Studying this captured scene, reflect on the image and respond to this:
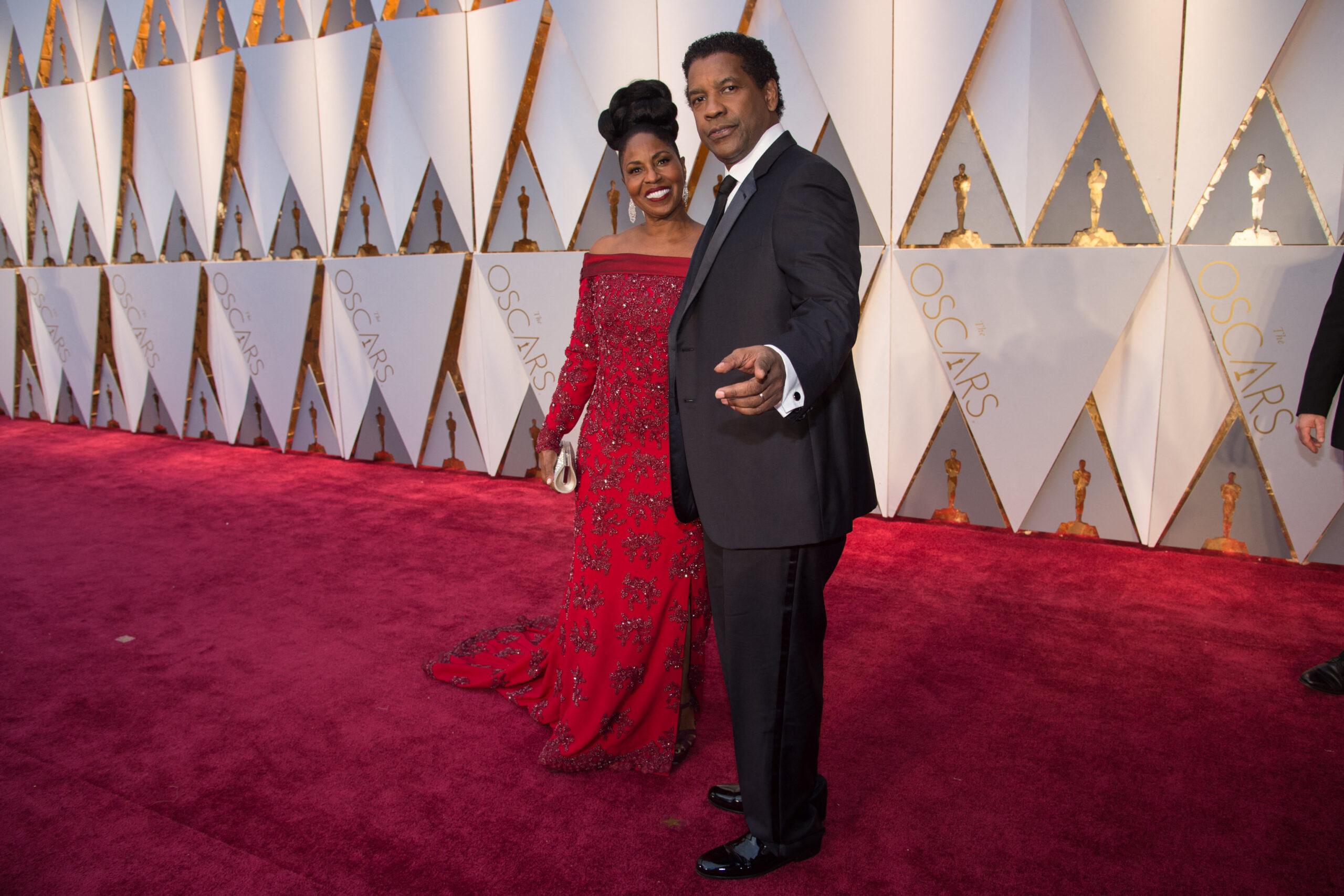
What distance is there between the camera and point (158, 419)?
238 inches

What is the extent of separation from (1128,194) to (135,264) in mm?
5702

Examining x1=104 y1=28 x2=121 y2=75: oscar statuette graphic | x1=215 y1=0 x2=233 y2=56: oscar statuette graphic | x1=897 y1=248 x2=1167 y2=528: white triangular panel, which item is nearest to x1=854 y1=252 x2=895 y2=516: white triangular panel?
x1=897 y1=248 x2=1167 y2=528: white triangular panel

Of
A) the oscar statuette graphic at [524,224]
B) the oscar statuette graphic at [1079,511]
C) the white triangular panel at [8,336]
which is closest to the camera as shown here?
the oscar statuette graphic at [1079,511]

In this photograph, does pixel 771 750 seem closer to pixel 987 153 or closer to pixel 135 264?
pixel 987 153

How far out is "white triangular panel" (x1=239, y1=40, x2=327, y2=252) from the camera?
479 centimetres

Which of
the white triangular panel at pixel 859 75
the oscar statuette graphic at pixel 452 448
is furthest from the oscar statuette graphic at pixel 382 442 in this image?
the white triangular panel at pixel 859 75

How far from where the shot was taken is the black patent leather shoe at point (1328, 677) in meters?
2.13

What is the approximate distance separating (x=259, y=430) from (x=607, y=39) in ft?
10.5

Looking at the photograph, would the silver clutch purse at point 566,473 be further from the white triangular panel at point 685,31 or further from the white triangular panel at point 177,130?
the white triangular panel at point 177,130

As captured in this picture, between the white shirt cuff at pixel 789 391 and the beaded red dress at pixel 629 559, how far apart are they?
2.43ft

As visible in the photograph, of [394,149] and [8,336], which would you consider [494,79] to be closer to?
[394,149]

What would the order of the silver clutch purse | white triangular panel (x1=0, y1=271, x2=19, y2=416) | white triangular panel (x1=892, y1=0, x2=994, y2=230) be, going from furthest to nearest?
white triangular panel (x1=0, y1=271, x2=19, y2=416), white triangular panel (x1=892, y1=0, x2=994, y2=230), the silver clutch purse

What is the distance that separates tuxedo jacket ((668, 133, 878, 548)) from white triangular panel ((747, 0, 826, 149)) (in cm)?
247

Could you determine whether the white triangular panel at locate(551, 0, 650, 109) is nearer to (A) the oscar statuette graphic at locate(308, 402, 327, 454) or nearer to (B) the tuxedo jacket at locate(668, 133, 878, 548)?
(A) the oscar statuette graphic at locate(308, 402, 327, 454)
